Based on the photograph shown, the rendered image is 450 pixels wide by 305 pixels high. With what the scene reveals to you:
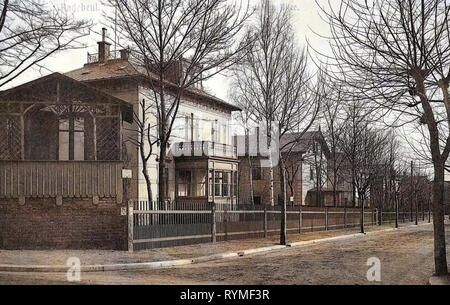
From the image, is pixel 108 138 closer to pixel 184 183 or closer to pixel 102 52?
pixel 102 52

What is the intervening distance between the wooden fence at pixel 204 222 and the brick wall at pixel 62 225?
0.66 meters

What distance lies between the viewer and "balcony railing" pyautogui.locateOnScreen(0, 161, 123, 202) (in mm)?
16906

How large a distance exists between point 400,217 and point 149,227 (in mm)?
46985

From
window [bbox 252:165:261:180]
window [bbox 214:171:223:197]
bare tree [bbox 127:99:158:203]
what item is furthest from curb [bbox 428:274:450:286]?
window [bbox 252:165:261:180]

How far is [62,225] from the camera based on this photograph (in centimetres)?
1684

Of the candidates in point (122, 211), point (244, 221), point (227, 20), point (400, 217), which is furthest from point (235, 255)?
point (400, 217)

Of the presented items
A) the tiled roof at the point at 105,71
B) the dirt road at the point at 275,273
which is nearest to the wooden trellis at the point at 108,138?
the dirt road at the point at 275,273

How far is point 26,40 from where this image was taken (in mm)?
14336

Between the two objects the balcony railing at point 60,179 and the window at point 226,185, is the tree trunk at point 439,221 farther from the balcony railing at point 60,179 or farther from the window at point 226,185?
the window at point 226,185

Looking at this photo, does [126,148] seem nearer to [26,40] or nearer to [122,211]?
[122,211]

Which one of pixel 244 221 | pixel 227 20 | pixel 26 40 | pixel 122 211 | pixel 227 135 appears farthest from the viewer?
pixel 227 135

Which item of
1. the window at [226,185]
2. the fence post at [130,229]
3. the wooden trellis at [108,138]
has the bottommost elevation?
the fence post at [130,229]

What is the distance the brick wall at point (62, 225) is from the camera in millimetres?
16703

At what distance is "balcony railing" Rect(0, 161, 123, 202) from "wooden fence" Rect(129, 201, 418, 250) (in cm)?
123
